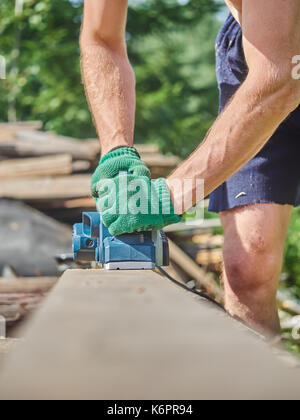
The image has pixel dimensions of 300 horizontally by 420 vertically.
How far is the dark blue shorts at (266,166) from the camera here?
274 cm

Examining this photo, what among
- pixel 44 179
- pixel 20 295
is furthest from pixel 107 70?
pixel 44 179

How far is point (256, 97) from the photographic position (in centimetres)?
185

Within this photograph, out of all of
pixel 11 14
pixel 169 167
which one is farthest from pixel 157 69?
pixel 169 167

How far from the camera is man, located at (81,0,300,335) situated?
6.07 feet

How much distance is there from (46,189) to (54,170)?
403mm

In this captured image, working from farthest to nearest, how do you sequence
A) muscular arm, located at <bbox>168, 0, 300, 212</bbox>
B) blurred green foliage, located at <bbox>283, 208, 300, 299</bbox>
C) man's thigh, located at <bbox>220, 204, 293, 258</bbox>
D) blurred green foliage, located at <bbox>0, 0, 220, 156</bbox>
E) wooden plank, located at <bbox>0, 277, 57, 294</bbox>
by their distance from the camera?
blurred green foliage, located at <bbox>0, 0, 220, 156</bbox>
blurred green foliage, located at <bbox>283, 208, 300, 299</bbox>
wooden plank, located at <bbox>0, 277, 57, 294</bbox>
man's thigh, located at <bbox>220, 204, 293, 258</bbox>
muscular arm, located at <bbox>168, 0, 300, 212</bbox>

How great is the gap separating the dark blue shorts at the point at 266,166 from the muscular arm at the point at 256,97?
2.56ft

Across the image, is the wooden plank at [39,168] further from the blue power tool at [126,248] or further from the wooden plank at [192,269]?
the blue power tool at [126,248]

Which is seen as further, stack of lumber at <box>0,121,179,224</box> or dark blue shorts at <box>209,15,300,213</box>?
stack of lumber at <box>0,121,179,224</box>

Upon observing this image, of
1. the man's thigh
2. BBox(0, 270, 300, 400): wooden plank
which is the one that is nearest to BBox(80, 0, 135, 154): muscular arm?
the man's thigh

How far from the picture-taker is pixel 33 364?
2.70ft

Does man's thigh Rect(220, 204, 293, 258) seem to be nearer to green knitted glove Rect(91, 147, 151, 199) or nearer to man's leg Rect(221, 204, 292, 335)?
man's leg Rect(221, 204, 292, 335)

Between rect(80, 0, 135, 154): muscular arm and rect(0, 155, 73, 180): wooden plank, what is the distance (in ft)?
11.6
